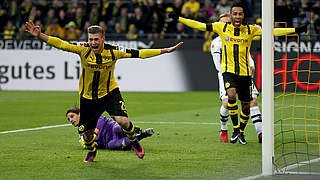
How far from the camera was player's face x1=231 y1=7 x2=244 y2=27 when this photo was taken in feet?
33.3

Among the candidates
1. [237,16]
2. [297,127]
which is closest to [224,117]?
[237,16]

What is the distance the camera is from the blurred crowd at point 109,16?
78.7 feet

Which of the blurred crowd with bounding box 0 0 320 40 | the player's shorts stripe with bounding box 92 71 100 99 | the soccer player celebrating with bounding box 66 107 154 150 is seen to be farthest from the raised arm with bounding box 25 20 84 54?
the blurred crowd with bounding box 0 0 320 40

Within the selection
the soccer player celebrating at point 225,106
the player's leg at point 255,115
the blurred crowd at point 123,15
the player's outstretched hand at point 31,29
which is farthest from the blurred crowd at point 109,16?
the player's outstretched hand at point 31,29

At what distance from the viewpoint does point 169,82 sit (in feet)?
75.9

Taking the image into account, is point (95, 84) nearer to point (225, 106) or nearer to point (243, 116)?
point (243, 116)

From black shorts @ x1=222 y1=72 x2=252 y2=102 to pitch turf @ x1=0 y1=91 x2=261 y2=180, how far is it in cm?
77

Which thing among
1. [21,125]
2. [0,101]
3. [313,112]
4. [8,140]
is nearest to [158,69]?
[0,101]

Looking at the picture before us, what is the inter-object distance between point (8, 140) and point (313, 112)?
7.39m

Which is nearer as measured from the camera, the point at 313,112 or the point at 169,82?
the point at 313,112

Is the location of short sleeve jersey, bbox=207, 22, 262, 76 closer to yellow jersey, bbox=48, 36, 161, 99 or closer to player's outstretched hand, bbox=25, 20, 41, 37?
yellow jersey, bbox=48, 36, 161, 99

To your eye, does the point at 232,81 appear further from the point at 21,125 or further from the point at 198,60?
the point at 198,60

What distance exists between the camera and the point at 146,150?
9.67m

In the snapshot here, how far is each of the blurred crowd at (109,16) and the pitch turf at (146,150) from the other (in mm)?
7395
